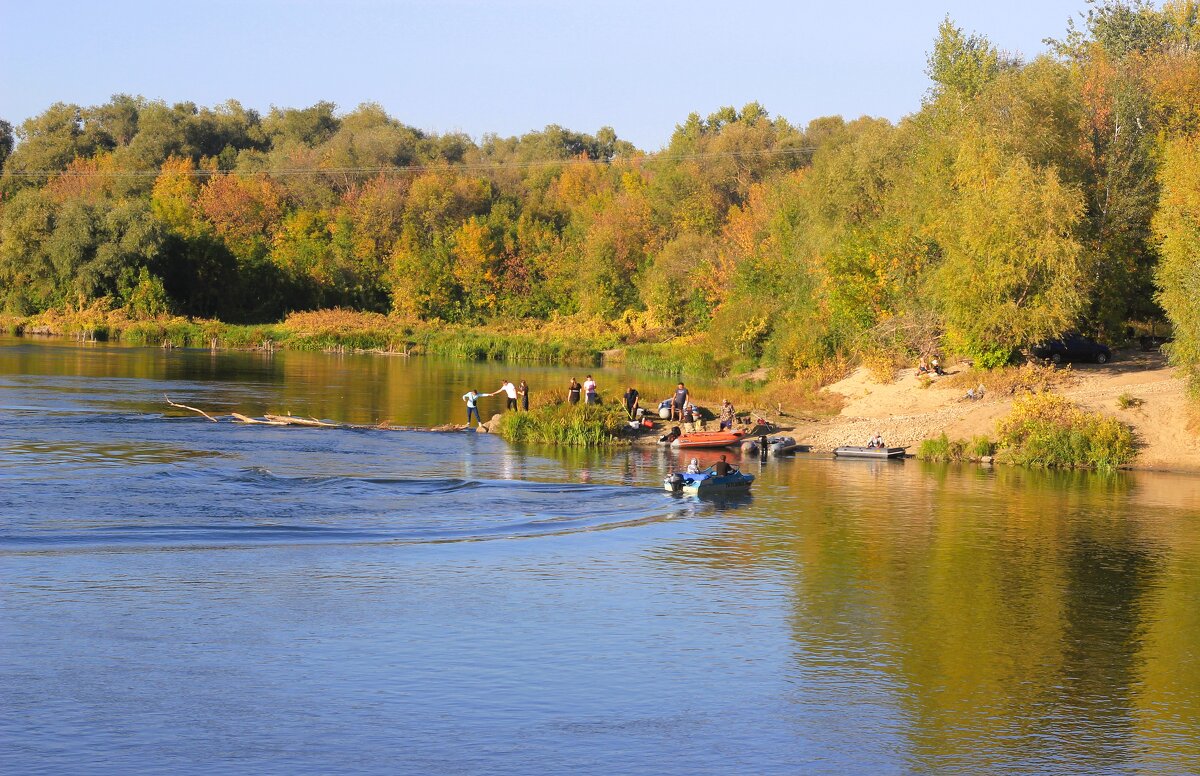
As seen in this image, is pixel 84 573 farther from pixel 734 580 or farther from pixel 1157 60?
pixel 1157 60

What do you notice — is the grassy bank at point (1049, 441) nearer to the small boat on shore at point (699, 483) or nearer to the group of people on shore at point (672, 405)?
the group of people on shore at point (672, 405)

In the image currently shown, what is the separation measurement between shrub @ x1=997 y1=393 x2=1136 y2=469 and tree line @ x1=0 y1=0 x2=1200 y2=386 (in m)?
4.06

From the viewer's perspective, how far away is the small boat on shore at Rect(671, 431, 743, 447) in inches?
1695

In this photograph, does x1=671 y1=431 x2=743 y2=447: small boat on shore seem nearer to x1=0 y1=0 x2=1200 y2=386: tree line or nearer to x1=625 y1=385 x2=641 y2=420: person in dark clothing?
x1=625 y1=385 x2=641 y2=420: person in dark clothing

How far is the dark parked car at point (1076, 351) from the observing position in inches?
1997

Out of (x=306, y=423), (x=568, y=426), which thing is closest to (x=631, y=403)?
(x=568, y=426)

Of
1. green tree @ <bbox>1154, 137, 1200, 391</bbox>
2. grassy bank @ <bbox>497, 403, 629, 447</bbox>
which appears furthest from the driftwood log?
green tree @ <bbox>1154, 137, 1200, 391</bbox>

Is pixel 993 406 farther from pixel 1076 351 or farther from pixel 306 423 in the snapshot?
pixel 306 423

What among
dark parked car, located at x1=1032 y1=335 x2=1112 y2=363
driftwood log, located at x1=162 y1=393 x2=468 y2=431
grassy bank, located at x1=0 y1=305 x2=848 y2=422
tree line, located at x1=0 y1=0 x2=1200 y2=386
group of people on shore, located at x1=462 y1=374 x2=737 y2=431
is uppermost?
tree line, located at x1=0 y1=0 x2=1200 y2=386

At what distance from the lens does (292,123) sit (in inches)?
6122

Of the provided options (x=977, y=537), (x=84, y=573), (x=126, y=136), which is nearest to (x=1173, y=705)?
(x=977, y=537)

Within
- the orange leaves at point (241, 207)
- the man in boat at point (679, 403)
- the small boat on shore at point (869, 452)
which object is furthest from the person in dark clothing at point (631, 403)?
the orange leaves at point (241, 207)

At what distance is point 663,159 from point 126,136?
6781cm

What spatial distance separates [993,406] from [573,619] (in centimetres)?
2808
